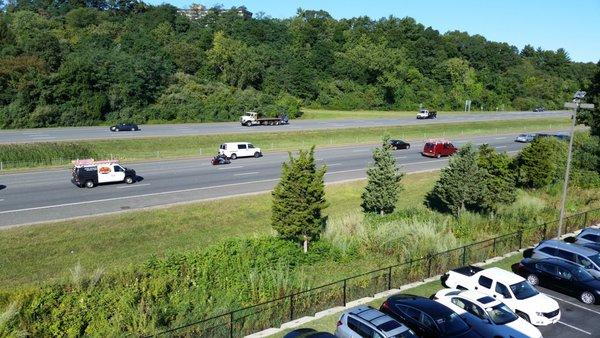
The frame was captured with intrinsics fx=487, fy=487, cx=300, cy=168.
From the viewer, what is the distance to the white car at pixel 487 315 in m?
15.4

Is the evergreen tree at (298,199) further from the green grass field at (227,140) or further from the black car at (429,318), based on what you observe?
the green grass field at (227,140)

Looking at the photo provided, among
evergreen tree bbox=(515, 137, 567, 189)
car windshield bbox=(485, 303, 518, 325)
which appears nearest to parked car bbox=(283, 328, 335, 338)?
car windshield bbox=(485, 303, 518, 325)

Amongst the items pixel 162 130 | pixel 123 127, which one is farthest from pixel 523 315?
pixel 123 127

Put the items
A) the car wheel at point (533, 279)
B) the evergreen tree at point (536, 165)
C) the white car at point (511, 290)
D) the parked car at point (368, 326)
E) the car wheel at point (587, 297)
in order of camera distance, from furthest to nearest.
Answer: the evergreen tree at point (536, 165) < the car wheel at point (533, 279) < the car wheel at point (587, 297) < the white car at point (511, 290) < the parked car at point (368, 326)

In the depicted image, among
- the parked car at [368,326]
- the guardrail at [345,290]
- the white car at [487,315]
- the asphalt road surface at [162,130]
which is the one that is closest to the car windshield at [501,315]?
the white car at [487,315]

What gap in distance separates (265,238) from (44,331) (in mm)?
12093

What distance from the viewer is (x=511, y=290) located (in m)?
18.0

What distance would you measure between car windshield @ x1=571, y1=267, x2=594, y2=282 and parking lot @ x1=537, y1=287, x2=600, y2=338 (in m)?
0.93

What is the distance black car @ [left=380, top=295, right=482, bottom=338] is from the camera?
14594mm

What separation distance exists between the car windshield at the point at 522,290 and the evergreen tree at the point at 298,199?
32.6ft

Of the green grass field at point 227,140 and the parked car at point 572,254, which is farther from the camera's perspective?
the green grass field at point 227,140

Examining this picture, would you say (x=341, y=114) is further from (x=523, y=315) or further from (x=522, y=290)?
(x=523, y=315)

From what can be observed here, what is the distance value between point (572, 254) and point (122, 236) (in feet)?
73.8

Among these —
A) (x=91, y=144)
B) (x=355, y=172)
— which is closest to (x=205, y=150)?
(x=91, y=144)
